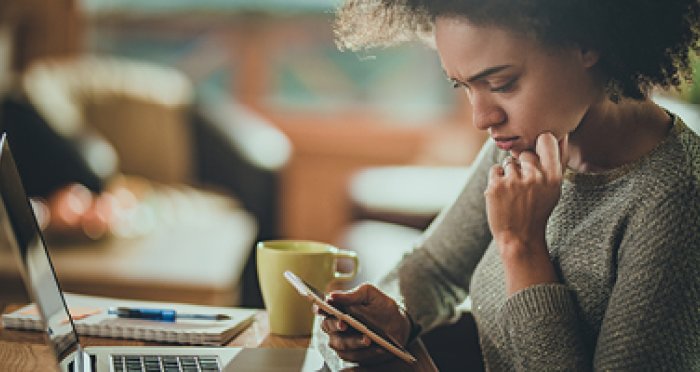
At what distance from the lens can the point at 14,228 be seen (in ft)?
2.42

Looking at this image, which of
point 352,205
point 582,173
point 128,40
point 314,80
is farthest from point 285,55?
point 582,173

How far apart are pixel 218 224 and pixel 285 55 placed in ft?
6.23

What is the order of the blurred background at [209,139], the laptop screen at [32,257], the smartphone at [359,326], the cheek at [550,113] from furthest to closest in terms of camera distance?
the blurred background at [209,139]
the cheek at [550,113]
the smartphone at [359,326]
the laptop screen at [32,257]

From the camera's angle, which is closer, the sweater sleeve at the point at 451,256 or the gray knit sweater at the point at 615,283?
the gray knit sweater at the point at 615,283

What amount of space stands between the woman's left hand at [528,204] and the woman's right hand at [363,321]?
0.17 metres

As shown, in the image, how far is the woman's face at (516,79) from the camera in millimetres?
976

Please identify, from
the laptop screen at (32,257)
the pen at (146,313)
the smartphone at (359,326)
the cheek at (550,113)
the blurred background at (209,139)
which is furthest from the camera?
the blurred background at (209,139)

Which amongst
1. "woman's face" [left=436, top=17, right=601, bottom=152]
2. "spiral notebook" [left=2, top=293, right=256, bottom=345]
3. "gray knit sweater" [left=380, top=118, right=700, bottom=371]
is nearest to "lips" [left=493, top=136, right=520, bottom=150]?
"woman's face" [left=436, top=17, right=601, bottom=152]

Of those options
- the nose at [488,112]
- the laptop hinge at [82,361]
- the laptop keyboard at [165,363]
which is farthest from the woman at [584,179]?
the laptop hinge at [82,361]

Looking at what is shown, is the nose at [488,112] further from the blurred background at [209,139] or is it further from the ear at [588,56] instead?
the blurred background at [209,139]

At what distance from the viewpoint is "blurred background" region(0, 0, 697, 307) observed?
2.62 meters

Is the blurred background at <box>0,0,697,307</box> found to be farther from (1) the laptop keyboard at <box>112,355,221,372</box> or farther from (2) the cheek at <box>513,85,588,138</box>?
(1) the laptop keyboard at <box>112,355,221,372</box>

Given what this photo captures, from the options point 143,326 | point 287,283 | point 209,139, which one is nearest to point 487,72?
point 287,283

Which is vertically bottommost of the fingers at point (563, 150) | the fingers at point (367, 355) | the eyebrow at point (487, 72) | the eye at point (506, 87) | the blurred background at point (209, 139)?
the blurred background at point (209, 139)
